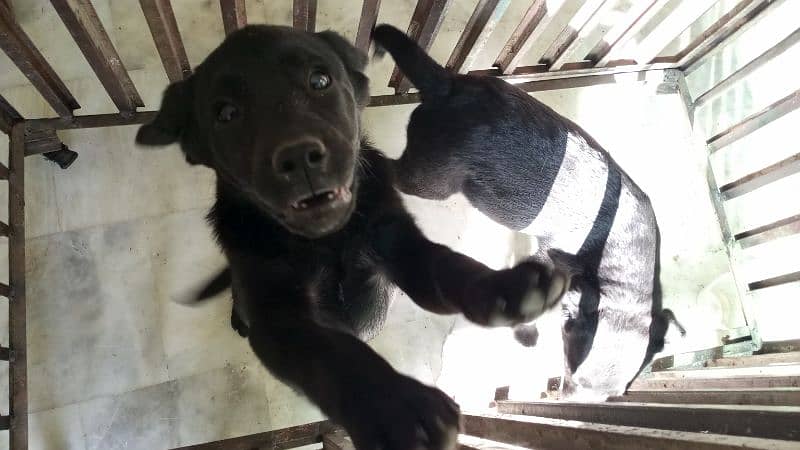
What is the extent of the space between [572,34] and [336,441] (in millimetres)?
2875

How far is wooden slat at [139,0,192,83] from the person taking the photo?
273 centimetres

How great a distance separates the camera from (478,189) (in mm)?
3098

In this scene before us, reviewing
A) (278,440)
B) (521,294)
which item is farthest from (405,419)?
(278,440)

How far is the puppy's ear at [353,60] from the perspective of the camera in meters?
2.06

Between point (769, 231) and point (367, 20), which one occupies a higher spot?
point (367, 20)

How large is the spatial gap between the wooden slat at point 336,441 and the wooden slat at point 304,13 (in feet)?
6.79

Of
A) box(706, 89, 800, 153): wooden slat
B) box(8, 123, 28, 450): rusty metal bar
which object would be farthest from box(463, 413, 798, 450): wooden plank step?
box(706, 89, 800, 153): wooden slat

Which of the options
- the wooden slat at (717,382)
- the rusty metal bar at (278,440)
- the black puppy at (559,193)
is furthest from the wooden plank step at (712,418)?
the rusty metal bar at (278,440)

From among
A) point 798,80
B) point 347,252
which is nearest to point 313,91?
point 347,252

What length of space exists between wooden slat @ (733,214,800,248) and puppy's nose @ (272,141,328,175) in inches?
144

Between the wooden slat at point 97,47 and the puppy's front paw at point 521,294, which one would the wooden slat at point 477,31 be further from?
the puppy's front paw at point 521,294

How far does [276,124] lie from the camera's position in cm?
149

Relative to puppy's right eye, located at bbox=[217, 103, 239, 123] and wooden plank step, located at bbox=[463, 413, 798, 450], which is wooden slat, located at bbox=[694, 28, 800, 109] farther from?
puppy's right eye, located at bbox=[217, 103, 239, 123]

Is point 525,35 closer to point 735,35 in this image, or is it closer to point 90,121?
point 735,35
